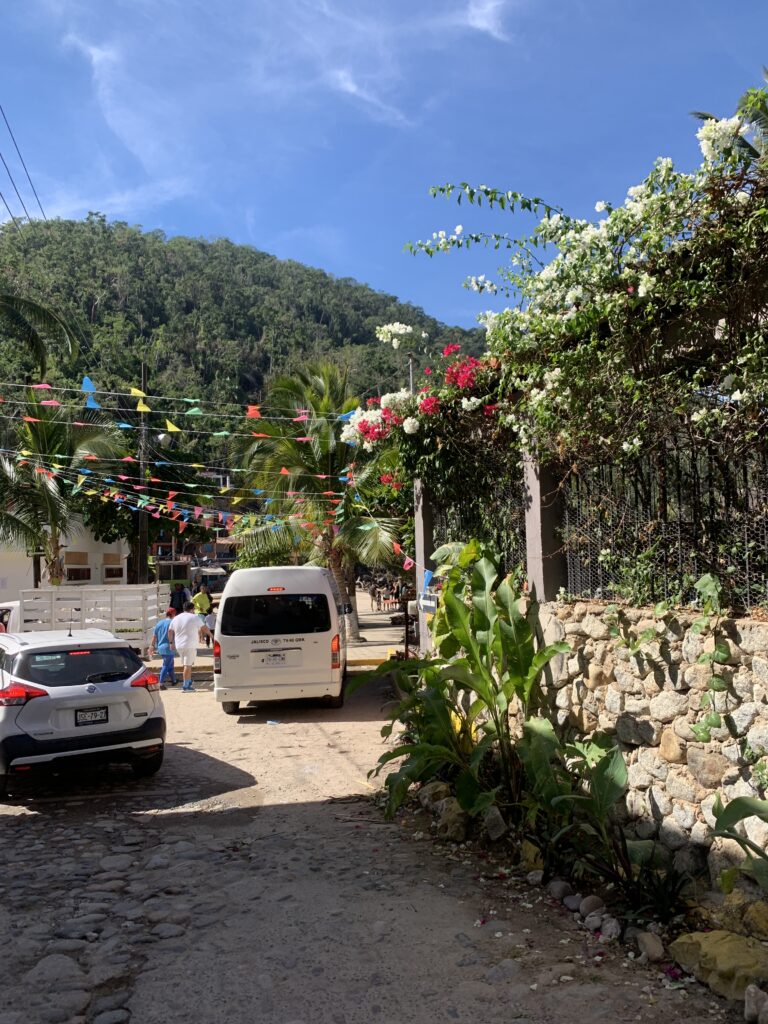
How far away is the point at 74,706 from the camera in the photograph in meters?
7.11

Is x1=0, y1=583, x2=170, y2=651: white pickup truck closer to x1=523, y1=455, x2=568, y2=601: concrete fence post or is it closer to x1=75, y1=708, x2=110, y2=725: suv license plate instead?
x1=75, y1=708, x2=110, y2=725: suv license plate

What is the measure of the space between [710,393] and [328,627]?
22.1 feet

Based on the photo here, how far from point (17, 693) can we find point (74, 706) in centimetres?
49

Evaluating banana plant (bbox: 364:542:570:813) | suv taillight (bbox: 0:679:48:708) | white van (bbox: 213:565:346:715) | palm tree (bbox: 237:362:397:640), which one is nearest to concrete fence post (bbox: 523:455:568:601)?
banana plant (bbox: 364:542:570:813)

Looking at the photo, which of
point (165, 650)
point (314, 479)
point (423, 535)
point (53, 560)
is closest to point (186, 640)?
point (165, 650)

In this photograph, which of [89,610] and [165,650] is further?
[89,610]

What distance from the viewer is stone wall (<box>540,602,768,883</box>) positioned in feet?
14.5

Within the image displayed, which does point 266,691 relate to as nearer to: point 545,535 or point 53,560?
point 545,535

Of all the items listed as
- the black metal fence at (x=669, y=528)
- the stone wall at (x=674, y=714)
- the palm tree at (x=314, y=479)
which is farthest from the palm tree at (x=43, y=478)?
the stone wall at (x=674, y=714)

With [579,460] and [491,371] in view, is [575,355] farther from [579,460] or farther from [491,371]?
[491,371]

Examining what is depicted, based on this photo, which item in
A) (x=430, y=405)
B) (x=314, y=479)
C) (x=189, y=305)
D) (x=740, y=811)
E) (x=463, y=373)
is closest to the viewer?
(x=740, y=811)

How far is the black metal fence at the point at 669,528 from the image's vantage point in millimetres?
4770

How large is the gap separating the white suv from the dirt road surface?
477 millimetres

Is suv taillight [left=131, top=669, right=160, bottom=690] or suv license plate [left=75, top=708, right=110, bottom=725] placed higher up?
suv taillight [left=131, top=669, right=160, bottom=690]
